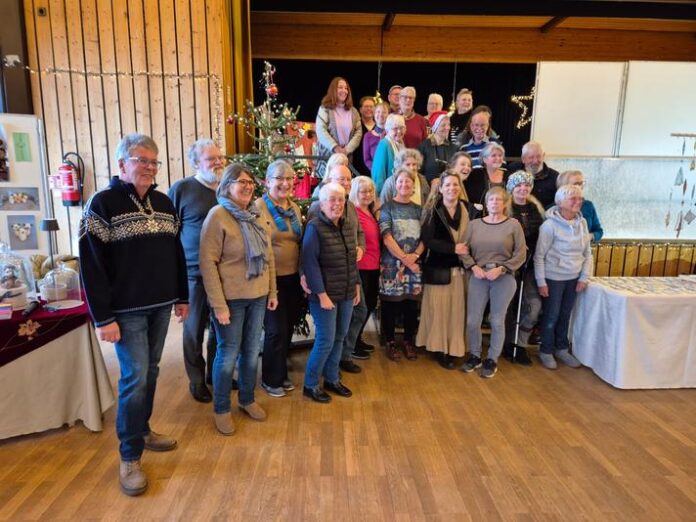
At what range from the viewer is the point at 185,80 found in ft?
17.1

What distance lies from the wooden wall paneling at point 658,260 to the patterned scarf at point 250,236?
4678mm

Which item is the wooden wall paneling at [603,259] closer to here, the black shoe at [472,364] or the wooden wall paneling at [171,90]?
the black shoe at [472,364]

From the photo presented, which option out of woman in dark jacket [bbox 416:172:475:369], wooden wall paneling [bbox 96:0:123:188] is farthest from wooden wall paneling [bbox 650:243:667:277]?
wooden wall paneling [bbox 96:0:123:188]

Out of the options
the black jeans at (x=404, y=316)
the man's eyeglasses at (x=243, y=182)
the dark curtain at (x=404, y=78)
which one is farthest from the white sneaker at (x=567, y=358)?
the dark curtain at (x=404, y=78)

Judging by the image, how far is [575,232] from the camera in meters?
3.48

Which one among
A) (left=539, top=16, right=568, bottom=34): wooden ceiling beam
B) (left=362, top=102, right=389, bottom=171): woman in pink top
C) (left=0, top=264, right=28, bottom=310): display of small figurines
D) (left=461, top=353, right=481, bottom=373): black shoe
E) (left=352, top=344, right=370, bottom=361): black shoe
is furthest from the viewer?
(left=539, top=16, right=568, bottom=34): wooden ceiling beam

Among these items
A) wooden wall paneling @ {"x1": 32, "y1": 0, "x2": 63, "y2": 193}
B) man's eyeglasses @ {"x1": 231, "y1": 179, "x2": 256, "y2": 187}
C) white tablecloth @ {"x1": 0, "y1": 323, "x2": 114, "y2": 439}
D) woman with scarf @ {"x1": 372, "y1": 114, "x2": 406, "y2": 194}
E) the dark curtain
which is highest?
the dark curtain

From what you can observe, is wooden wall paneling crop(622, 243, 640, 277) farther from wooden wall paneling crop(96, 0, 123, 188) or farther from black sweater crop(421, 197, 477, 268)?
wooden wall paneling crop(96, 0, 123, 188)

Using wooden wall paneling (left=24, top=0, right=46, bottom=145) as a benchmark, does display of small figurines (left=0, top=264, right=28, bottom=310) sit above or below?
below

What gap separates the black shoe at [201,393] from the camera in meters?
3.01

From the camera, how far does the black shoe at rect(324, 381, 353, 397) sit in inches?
122

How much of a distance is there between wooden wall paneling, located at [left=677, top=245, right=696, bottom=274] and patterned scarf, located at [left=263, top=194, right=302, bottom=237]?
4572 mm

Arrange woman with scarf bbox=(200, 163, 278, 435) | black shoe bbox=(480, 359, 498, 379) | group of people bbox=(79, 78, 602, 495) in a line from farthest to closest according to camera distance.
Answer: black shoe bbox=(480, 359, 498, 379)
woman with scarf bbox=(200, 163, 278, 435)
group of people bbox=(79, 78, 602, 495)

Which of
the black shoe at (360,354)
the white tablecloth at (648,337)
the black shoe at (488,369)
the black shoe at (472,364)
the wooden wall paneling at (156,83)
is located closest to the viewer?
the white tablecloth at (648,337)
